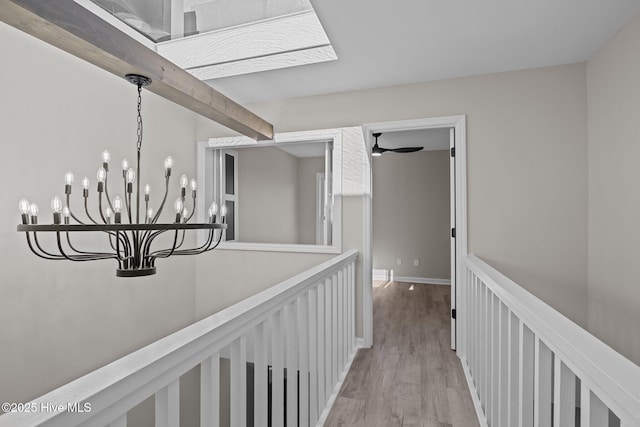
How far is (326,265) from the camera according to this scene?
206 cm

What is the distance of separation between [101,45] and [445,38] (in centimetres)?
199

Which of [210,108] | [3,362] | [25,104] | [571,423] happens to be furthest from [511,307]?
[25,104]

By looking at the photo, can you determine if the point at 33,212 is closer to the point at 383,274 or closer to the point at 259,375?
the point at 259,375

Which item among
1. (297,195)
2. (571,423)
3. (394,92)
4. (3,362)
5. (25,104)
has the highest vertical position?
(394,92)

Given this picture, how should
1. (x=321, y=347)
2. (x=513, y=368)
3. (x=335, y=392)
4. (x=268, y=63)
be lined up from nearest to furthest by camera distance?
(x=513, y=368) → (x=321, y=347) → (x=335, y=392) → (x=268, y=63)

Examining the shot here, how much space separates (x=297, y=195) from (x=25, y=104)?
276 cm

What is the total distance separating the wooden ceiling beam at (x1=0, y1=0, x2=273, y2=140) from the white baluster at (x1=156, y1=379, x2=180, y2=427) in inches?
54.7

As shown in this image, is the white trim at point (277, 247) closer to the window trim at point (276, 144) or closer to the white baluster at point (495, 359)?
the window trim at point (276, 144)

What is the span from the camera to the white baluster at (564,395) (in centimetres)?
92

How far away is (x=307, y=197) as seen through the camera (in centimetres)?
405

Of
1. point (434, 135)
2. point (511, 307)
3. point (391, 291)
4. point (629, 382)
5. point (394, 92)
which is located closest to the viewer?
point (629, 382)

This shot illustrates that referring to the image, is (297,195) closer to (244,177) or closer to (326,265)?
(244,177)

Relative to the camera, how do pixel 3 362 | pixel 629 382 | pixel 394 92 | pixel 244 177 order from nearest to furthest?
pixel 629 382 → pixel 3 362 → pixel 394 92 → pixel 244 177

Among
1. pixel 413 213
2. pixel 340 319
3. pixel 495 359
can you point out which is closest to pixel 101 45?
pixel 340 319
